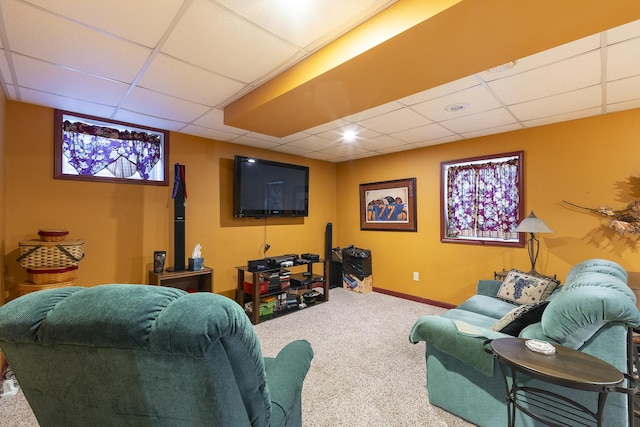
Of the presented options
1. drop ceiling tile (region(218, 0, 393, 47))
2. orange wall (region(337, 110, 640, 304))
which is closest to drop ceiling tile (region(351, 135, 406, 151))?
orange wall (region(337, 110, 640, 304))

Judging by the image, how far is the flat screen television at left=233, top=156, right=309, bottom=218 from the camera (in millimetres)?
3920

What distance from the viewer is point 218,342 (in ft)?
2.05

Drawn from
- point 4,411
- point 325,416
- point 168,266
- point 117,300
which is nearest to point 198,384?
point 117,300

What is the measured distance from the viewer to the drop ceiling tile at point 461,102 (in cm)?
244

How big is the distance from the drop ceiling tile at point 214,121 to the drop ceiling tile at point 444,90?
71.1 inches

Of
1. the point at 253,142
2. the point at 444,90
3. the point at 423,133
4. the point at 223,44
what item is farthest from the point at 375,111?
the point at 253,142

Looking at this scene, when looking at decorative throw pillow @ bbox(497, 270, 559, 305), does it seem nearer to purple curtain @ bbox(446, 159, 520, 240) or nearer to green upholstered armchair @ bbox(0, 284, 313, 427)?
purple curtain @ bbox(446, 159, 520, 240)

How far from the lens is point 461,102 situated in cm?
263

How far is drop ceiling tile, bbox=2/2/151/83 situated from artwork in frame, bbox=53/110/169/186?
3.99 ft

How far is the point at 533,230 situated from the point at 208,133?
3.85 meters

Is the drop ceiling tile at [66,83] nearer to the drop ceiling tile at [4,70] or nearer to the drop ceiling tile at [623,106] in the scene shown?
the drop ceiling tile at [4,70]

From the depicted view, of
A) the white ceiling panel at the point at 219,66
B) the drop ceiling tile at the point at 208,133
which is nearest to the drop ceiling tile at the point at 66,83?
the white ceiling panel at the point at 219,66

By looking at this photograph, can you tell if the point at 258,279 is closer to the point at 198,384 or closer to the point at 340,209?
the point at 340,209

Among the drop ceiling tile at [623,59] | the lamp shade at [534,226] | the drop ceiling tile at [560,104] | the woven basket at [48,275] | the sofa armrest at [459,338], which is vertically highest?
the drop ceiling tile at [623,59]
